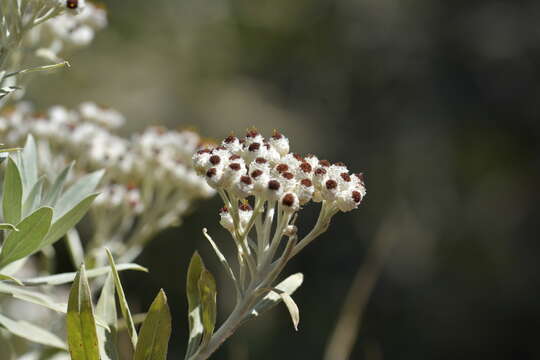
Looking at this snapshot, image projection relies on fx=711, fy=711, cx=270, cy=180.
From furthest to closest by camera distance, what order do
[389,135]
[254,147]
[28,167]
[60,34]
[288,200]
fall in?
[389,135]
[60,34]
[28,167]
[254,147]
[288,200]

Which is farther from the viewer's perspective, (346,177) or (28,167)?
(28,167)

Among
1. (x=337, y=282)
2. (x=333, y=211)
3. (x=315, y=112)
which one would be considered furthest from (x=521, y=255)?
(x=333, y=211)

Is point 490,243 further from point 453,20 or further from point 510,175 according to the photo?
point 453,20

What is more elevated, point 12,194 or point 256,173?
point 256,173

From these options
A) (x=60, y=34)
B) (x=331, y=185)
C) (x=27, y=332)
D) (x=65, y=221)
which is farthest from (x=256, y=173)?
(x=60, y=34)

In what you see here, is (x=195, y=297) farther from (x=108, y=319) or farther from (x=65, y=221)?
(x=65, y=221)

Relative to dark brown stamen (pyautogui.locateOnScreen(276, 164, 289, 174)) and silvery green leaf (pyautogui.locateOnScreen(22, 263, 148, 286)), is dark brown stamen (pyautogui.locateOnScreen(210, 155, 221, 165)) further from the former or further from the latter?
silvery green leaf (pyautogui.locateOnScreen(22, 263, 148, 286))

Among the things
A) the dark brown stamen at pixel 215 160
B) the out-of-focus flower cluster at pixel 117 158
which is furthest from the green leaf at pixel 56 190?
the out-of-focus flower cluster at pixel 117 158

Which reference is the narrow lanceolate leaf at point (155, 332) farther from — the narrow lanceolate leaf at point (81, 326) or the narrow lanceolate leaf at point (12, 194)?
the narrow lanceolate leaf at point (12, 194)
